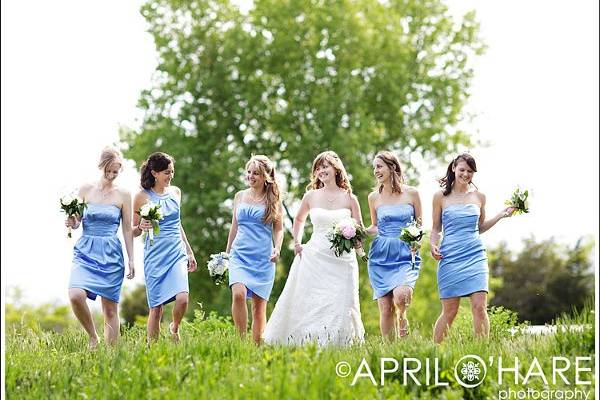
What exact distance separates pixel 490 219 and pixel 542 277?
874 inches

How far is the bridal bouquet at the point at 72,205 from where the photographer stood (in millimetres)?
9367

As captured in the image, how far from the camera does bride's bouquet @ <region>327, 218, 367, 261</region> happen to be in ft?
30.7

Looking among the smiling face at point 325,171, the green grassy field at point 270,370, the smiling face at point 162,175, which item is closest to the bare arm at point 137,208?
the smiling face at point 162,175

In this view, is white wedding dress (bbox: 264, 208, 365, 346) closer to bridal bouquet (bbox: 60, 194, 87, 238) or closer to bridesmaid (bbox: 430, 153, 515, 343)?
bridesmaid (bbox: 430, 153, 515, 343)

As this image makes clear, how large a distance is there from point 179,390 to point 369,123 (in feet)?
55.7

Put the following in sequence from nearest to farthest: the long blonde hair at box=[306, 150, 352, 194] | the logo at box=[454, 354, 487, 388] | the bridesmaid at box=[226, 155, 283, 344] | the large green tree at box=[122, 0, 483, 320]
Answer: the logo at box=[454, 354, 487, 388]
the bridesmaid at box=[226, 155, 283, 344]
the long blonde hair at box=[306, 150, 352, 194]
the large green tree at box=[122, 0, 483, 320]

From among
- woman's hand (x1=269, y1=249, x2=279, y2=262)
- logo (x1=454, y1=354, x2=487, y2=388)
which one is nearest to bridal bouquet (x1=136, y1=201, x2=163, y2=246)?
woman's hand (x1=269, y1=249, x2=279, y2=262)

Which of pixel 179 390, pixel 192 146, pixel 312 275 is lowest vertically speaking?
pixel 179 390

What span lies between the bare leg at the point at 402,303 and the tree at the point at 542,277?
20932 mm

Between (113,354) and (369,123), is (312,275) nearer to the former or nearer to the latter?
(113,354)

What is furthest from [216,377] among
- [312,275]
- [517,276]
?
[517,276]

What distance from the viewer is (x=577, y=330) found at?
786 centimetres

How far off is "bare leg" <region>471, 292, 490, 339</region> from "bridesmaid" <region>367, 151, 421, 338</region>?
2.36 ft

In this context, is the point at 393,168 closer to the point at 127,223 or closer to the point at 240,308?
the point at 240,308
